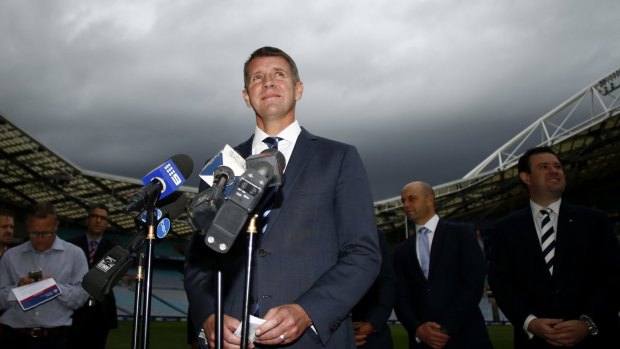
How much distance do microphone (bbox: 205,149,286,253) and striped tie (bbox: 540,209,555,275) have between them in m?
2.45

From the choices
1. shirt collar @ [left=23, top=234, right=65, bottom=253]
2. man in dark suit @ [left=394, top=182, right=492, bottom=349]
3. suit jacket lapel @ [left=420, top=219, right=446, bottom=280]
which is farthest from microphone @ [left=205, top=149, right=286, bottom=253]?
shirt collar @ [left=23, top=234, right=65, bottom=253]

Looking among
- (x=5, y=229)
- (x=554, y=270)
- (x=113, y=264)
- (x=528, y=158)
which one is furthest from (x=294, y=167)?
(x=5, y=229)

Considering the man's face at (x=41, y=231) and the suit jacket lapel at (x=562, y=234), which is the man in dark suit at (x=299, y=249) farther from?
the man's face at (x=41, y=231)

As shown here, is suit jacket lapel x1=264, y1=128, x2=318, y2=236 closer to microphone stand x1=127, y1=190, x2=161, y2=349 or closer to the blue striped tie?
the blue striped tie

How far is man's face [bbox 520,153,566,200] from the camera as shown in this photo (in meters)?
3.30

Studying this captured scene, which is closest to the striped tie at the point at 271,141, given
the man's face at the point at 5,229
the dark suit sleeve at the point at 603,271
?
the dark suit sleeve at the point at 603,271

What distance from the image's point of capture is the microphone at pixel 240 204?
1.37 metres

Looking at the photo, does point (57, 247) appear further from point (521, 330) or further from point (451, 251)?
point (521, 330)

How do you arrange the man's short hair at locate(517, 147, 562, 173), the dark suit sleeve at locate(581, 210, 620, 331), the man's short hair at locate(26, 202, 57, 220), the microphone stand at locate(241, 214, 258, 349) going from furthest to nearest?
the man's short hair at locate(26, 202, 57, 220)
the man's short hair at locate(517, 147, 562, 173)
the dark suit sleeve at locate(581, 210, 620, 331)
the microphone stand at locate(241, 214, 258, 349)

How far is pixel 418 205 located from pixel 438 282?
70 cm

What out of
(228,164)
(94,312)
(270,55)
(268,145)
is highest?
(270,55)

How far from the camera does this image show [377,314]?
4.15 meters

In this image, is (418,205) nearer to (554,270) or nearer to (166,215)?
(554,270)

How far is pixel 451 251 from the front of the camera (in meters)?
4.03
